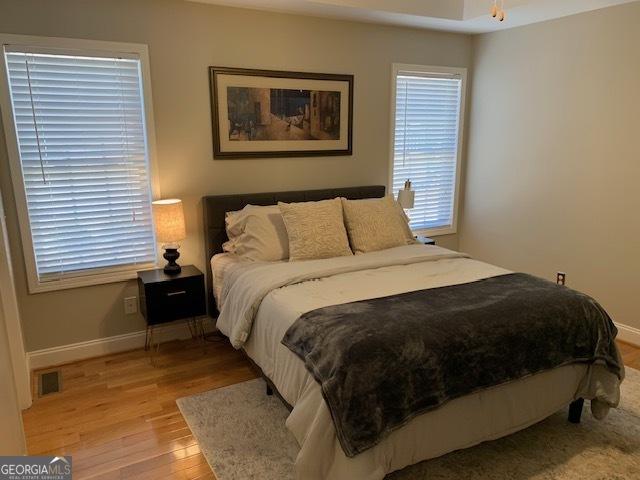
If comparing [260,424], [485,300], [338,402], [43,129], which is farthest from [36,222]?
[485,300]

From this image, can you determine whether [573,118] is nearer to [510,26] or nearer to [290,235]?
[510,26]

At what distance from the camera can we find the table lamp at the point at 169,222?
3.13 m

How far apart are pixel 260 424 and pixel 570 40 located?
359 cm

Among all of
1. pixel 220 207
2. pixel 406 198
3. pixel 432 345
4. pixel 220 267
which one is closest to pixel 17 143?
pixel 220 207

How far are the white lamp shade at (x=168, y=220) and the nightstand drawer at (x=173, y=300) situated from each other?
305 millimetres

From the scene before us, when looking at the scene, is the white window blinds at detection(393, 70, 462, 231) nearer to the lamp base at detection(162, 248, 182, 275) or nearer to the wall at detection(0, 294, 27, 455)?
the lamp base at detection(162, 248, 182, 275)

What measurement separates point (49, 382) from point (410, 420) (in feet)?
7.83

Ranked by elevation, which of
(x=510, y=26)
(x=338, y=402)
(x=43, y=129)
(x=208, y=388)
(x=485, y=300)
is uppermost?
(x=510, y=26)

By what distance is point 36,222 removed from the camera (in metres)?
3.01

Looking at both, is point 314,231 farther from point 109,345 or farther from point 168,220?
point 109,345

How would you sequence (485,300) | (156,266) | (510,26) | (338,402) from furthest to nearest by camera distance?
1. (510,26)
2. (156,266)
3. (485,300)
4. (338,402)

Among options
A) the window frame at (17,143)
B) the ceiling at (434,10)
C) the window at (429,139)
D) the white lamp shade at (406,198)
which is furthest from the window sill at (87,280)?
the window at (429,139)

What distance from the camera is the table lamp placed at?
123 inches

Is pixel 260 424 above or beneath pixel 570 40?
beneath
